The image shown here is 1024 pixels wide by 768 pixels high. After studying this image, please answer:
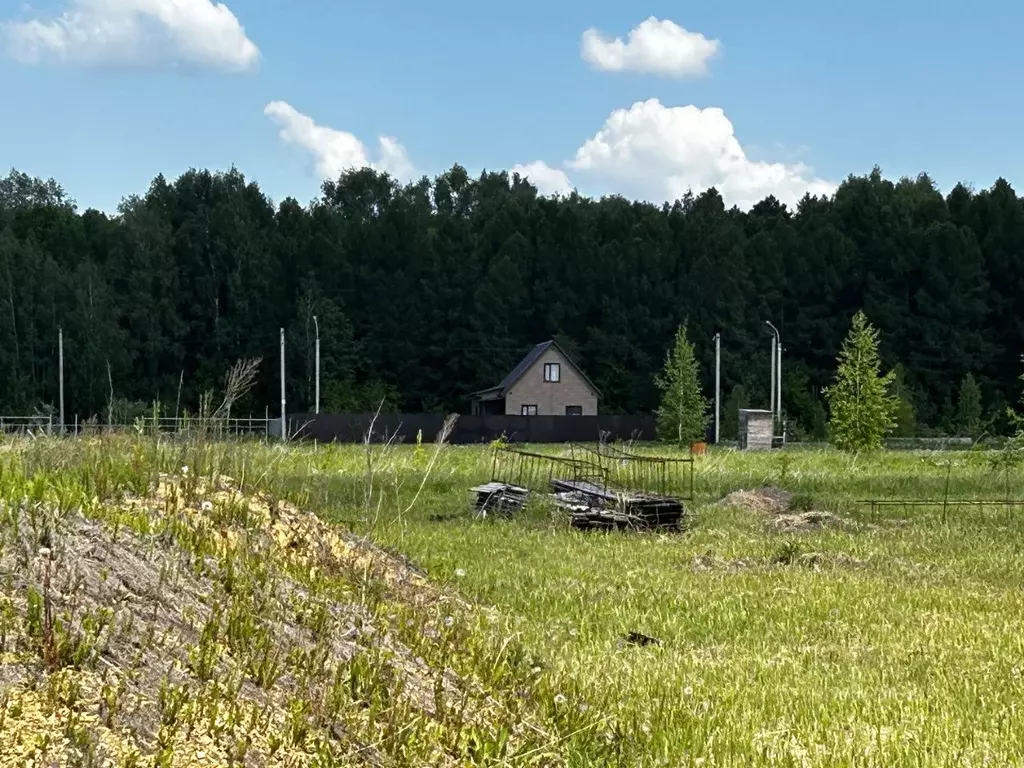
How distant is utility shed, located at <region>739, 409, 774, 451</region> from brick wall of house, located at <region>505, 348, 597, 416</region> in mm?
20141

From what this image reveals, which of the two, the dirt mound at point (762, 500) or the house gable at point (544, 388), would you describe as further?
the house gable at point (544, 388)

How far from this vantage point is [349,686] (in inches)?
189

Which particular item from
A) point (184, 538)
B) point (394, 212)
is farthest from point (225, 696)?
point (394, 212)

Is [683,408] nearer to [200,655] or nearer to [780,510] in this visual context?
[780,510]

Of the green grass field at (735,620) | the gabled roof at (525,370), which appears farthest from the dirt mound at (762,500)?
the gabled roof at (525,370)

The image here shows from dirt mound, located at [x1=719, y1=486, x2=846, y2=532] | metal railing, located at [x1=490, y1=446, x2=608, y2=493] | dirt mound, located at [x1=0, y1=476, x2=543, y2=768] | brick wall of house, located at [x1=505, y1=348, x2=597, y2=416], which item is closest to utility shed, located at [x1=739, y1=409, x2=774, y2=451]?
metal railing, located at [x1=490, y1=446, x2=608, y2=493]

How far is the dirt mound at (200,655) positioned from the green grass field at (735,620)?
633mm

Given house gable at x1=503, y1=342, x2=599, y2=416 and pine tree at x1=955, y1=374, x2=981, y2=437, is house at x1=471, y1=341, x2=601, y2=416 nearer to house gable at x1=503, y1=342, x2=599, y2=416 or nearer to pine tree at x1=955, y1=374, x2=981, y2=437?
house gable at x1=503, y1=342, x2=599, y2=416

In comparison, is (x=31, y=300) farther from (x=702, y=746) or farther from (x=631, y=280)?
(x=702, y=746)

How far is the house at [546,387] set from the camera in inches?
2244

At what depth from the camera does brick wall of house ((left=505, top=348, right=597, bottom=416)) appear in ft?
187

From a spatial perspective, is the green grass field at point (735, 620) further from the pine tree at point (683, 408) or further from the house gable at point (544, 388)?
the house gable at point (544, 388)

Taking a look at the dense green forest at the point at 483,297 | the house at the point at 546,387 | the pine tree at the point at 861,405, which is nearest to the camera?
the pine tree at the point at 861,405

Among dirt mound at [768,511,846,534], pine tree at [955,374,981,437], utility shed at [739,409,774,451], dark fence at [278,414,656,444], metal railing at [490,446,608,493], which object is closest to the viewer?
dirt mound at [768,511,846,534]
